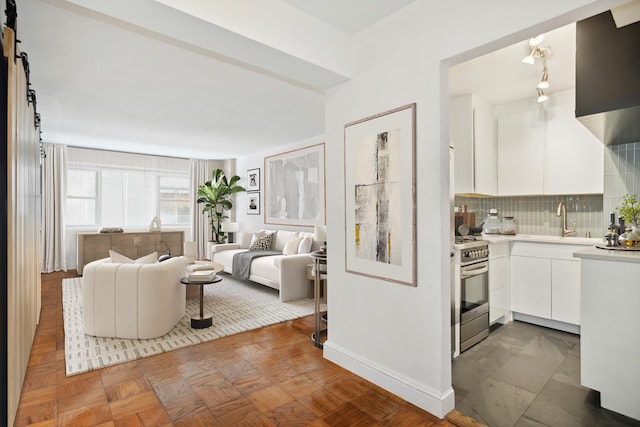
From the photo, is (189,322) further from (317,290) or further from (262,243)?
(262,243)

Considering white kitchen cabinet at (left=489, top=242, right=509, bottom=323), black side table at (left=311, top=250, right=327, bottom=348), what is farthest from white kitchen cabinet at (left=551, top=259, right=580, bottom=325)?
black side table at (left=311, top=250, right=327, bottom=348)

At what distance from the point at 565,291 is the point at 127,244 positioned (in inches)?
263

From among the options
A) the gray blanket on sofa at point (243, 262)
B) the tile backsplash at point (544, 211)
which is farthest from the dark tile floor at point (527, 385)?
the gray blanket on sofa at point (243, 262)

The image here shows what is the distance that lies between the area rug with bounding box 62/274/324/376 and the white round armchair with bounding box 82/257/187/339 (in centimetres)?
11

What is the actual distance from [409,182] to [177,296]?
262cm

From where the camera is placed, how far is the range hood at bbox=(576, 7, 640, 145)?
187 centimetres

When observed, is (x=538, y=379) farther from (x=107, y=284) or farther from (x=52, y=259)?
(x=52, y=259)

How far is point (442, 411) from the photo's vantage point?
1.93 m

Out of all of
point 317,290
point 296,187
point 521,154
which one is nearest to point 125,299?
point 317,290

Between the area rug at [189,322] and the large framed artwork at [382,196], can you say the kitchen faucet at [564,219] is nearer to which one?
the large framed artwork at [382,196]

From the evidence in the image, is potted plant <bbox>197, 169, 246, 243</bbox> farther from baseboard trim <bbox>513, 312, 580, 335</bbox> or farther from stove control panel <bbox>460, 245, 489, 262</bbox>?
baseboard trim <bbox>513, 312, 580, 335</bbox>

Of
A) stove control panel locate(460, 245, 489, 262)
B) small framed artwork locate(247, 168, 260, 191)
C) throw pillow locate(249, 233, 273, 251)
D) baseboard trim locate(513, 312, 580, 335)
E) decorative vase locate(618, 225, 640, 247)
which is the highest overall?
small framed artwork locate(247, 168, 260, 191)

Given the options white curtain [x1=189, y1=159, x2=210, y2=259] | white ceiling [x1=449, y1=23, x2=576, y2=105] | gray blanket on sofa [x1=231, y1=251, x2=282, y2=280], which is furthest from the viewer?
white curtain [x1=189, y1=159, x2=210, y2=259]

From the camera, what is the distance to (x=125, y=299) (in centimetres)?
299
